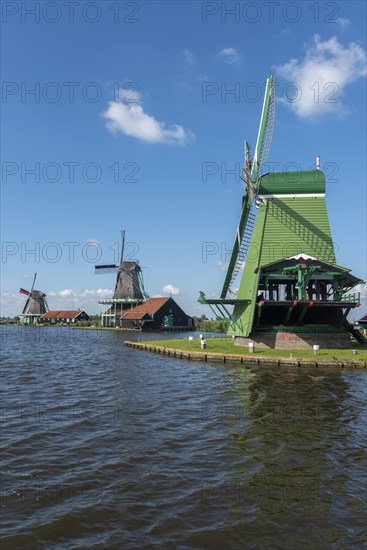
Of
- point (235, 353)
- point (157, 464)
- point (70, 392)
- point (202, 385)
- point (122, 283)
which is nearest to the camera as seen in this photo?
point (157, 464)

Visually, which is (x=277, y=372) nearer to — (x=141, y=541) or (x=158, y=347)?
(x=158, y=347)

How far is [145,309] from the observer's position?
95.4 meters

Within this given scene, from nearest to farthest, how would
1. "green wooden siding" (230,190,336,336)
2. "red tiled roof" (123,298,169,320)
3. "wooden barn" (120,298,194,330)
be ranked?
"green wooden siding" (230,190,336,336) → "wooden barn" (120,298,194,330) → "red tiled roof" (123,298,169,320)

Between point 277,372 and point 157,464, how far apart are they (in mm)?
16454

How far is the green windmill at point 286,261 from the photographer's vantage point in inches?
1342

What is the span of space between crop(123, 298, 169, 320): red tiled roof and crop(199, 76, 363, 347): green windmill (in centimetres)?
5500

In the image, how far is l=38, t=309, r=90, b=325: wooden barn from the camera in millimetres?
129375

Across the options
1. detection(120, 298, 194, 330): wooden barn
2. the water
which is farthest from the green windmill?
detection(120, 298, 194, 330): wooden barn

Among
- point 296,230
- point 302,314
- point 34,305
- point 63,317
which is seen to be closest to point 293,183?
point 296,230

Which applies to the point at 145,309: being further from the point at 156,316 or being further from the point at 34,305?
the point at 34,305

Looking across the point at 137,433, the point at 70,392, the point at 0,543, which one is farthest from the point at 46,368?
the point at 0,543

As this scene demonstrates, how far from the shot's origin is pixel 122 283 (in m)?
102

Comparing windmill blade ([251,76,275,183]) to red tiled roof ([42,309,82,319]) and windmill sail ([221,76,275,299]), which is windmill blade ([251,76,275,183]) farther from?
red tiled roof ([42,309,82,319])

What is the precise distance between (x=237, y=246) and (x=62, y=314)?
104 meters
